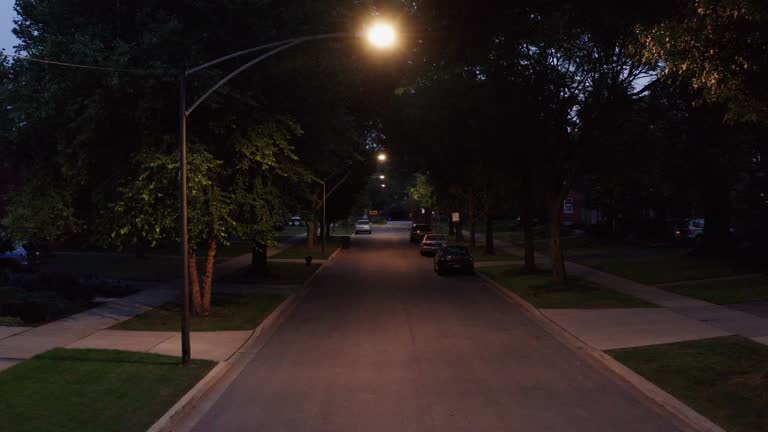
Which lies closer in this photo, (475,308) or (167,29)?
(167,29)

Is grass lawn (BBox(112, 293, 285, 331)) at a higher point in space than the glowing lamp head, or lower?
lower

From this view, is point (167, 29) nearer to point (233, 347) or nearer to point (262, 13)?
point (262, 13)

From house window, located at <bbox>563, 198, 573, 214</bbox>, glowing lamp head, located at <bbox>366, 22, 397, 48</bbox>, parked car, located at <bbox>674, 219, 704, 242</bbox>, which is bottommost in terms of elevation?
parked car, located at <bbox>674, 219, 704, 242</bbox>

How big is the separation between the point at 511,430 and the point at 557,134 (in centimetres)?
1877

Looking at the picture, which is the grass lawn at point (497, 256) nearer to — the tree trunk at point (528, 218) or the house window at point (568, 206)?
the tree trunk at point (528, 218)

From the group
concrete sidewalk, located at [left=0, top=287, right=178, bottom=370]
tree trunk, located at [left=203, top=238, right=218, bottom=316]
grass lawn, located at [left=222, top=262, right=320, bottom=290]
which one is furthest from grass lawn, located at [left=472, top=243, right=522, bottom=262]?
tree trunk, located at [left=203, top=238, right=218, bottom=316]

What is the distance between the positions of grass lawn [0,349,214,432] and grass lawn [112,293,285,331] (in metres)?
3.78

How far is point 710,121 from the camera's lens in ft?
78.8

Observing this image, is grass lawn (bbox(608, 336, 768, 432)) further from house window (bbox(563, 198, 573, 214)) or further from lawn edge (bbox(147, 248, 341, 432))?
house window (bbox(563, 198, 573, 214))

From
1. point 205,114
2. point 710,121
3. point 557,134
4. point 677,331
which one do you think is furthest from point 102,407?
point 710,121

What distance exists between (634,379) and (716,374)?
1.24 m

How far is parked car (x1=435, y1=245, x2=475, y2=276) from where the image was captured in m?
32.0

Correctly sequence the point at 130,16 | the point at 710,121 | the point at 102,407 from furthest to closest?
1. the point at 710,121
2. the point at 130,16
3. the point at 102,407

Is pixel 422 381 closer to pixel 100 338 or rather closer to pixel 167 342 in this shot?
pixel 167 342
